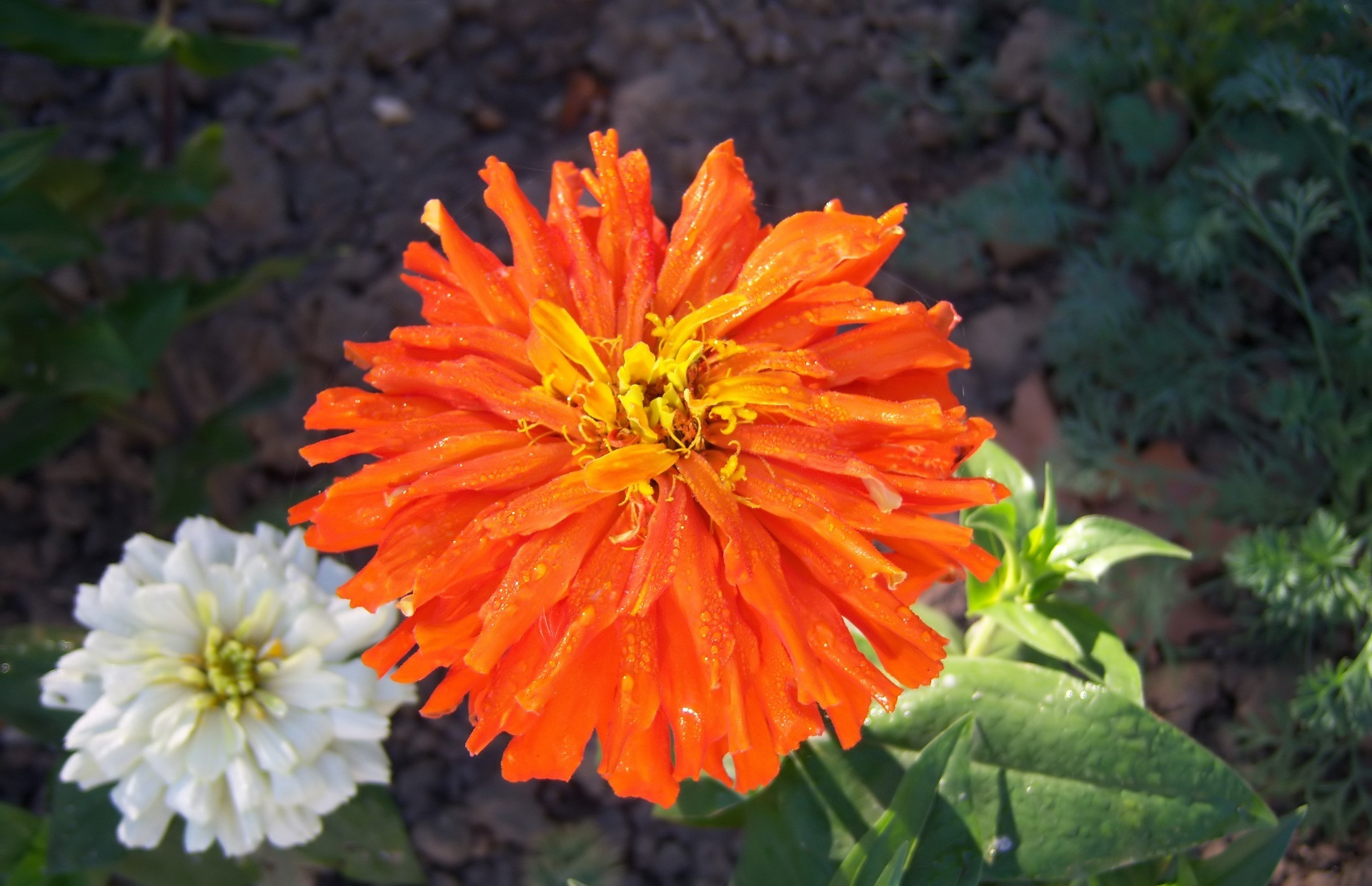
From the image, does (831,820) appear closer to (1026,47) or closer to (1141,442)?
(1141,442)

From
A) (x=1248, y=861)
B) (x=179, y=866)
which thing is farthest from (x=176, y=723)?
(x=1248, y=861)

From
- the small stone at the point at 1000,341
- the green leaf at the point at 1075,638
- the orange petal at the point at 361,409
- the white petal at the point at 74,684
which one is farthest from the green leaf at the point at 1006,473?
the white petal at the point at 74,684

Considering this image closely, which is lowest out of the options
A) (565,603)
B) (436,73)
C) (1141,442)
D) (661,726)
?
(1141,442)

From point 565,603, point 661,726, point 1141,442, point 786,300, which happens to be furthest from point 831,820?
point 1141,442

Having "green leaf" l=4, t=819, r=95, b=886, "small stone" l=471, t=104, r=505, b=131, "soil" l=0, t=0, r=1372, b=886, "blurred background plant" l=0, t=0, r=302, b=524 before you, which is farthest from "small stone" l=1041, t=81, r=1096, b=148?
"green leaf" l=4, t=819, r=95, b=886

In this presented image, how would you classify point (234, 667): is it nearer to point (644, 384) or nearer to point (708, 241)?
point (644, 384)

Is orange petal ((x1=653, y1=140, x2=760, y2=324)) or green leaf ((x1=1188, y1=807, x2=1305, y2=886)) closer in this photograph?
orange petal ((x1=653, y1=140, x2=760, y2=324))

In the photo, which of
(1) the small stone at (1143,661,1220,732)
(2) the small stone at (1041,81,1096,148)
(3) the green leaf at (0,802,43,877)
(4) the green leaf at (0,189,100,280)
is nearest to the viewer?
(3) the green leaf at (0,802,43,877)

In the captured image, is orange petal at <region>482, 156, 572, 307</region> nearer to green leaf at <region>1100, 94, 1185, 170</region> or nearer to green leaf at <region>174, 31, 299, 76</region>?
green leaf at <region>174, 31, 299, 76</region>
